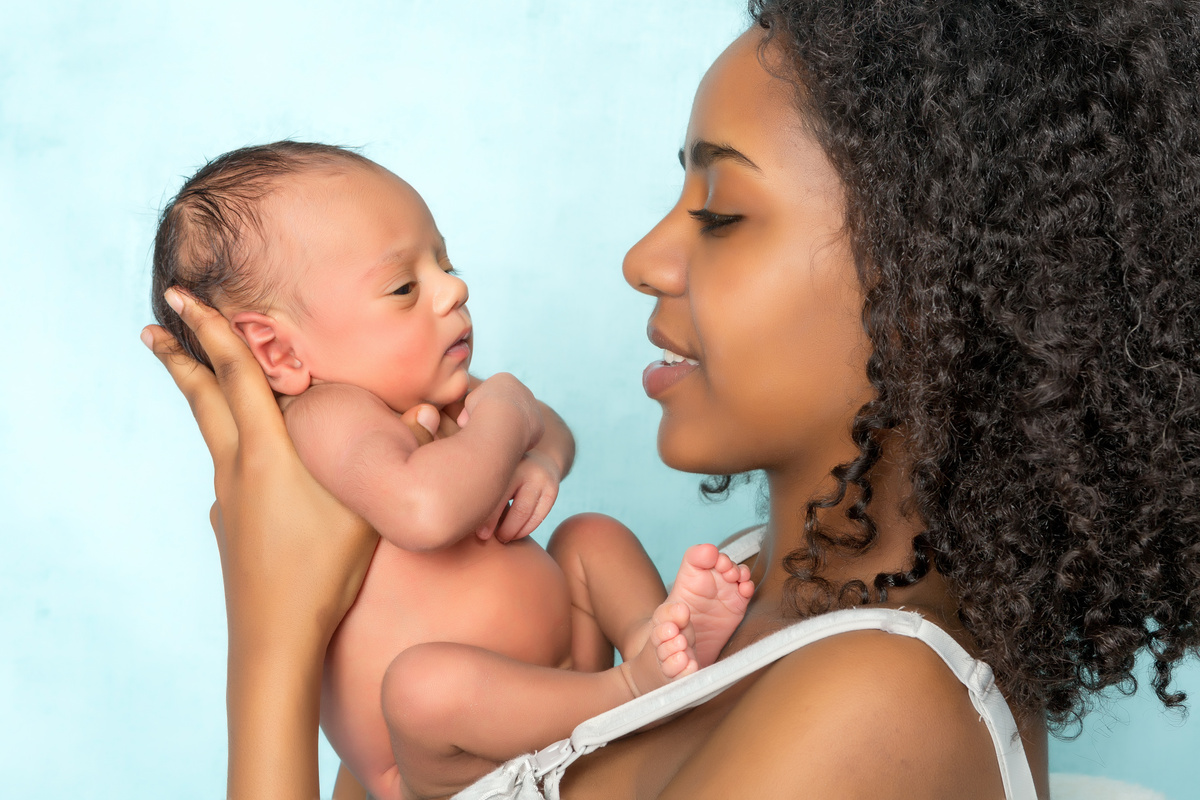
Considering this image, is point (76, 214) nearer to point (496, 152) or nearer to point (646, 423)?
point (496, 152)

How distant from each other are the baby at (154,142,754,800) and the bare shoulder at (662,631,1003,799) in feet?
0.69

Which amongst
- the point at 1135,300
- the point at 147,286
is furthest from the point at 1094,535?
the point at 147,286

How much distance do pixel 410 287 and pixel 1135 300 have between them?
974 millimetres

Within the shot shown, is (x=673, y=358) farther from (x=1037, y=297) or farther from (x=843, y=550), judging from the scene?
(x=1037, y=297)

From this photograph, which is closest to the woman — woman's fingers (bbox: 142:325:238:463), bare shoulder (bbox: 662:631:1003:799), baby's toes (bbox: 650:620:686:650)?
bare shoulder (bbox: 662:631:1003:799)

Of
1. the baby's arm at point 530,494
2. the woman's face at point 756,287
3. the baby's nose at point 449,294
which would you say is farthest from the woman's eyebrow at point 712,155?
the baby's arm at point 530,494

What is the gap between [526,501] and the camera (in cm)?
159

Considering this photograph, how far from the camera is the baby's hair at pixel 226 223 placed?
5.02ft

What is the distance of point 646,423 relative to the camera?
2.94 m

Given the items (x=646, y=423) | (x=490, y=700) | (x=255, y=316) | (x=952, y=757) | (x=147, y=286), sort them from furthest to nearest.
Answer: (x=646, y=423)
(x=147, y=286)
(x=255, y=316)
(x=490, y=700)
(x=952, y=757)

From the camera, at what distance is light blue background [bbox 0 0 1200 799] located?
109 inches

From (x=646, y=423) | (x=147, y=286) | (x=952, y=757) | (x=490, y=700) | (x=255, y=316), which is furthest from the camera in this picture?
(x=646, y=423)

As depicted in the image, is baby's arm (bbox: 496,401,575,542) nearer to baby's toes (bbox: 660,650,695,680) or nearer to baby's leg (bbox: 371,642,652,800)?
baby's leg (bbox: 371,642,652,800)

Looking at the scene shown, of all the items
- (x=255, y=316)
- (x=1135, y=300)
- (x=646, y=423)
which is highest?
(x=255, y=316)
